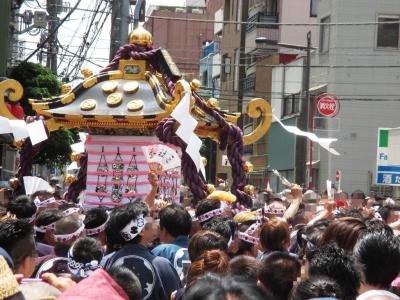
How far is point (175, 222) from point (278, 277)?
224cm

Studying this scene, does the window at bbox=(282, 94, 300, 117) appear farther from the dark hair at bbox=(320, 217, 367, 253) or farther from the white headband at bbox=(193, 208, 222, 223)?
the dark hair at bbox=(320, 217, 367, 253)

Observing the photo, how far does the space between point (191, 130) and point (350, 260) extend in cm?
739

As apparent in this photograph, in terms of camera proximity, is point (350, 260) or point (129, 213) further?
point (129, 213)

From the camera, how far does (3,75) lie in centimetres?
2547

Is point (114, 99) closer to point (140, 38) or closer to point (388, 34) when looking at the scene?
point (140, 38)

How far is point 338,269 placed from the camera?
4629mm

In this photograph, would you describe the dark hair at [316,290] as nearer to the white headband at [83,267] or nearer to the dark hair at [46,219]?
the white headband at [83,267]

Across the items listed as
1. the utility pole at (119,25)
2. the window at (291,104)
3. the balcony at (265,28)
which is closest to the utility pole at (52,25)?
the balcony at (265,28)

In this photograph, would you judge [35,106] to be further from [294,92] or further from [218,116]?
[294,92]

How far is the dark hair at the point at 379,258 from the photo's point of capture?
→ 4.64m

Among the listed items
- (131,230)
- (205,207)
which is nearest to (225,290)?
(131,230)

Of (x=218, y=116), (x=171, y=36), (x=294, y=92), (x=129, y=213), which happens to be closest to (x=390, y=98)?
(x=294, y=92)

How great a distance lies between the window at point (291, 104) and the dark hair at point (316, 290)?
32244mm

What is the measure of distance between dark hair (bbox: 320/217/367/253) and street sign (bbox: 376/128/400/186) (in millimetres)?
13583
